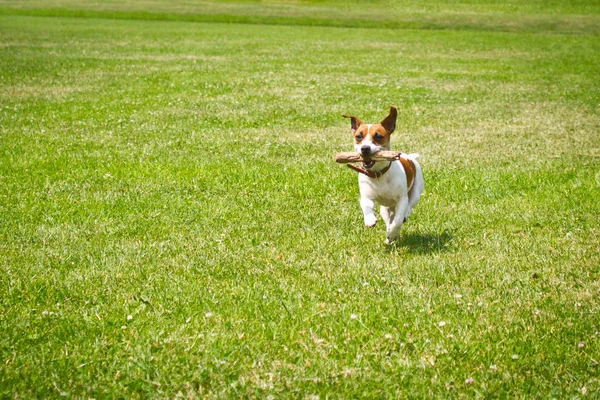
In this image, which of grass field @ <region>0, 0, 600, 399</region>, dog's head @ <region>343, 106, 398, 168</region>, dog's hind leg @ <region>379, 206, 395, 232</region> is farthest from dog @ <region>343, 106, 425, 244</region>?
grass field @ <region>0, 0, 600, 399</region>

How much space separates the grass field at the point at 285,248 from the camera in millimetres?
4781

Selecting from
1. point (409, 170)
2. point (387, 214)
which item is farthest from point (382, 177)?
point (387, 214)

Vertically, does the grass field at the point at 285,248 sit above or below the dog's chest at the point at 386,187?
below

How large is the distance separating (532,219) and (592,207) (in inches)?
37.9

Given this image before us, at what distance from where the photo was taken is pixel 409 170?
7391 mm

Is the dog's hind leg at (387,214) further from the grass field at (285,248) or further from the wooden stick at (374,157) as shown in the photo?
the wooden stick at (374,157)

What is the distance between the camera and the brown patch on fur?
24.0 ft

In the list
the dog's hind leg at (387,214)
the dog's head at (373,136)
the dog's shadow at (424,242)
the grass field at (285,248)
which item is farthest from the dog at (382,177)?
the grass field at (285,248)

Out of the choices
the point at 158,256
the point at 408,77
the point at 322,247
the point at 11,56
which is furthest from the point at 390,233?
the point at 11,56

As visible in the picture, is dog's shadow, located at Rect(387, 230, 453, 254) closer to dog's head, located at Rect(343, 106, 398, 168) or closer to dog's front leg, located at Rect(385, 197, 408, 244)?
dog's front leg, located at Rect(385, 197, 408, 244)

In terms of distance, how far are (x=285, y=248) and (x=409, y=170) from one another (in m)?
1.50

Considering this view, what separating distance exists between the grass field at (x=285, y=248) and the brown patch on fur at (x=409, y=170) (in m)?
0.63

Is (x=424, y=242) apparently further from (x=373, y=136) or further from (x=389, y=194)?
(x=373, y=136)

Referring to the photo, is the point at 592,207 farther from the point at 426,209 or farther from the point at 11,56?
the point at 11,56
